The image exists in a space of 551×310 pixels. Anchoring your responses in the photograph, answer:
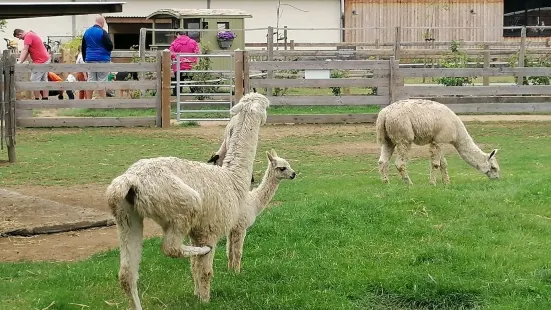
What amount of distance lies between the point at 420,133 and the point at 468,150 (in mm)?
793

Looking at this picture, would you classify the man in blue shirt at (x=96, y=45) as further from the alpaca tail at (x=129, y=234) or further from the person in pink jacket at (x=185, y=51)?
the alpaca tail at (x=129, y=234)

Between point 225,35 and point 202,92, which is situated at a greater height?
point 225,35

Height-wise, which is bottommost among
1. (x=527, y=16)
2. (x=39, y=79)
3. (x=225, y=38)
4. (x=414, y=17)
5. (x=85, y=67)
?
(x=39, y=79)

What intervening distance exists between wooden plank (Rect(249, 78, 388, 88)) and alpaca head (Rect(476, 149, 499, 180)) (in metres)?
7.96

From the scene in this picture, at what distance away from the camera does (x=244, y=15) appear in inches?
1085

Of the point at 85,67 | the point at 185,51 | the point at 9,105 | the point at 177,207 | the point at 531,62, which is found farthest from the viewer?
the point at 531,62

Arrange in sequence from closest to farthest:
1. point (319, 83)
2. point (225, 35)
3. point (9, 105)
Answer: point (9, 105) < point (319, 83) < point (225, 35)

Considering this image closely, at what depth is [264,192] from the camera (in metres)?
6.64

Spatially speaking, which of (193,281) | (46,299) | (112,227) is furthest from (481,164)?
(46,299)

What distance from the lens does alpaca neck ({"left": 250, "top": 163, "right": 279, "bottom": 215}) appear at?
656cm

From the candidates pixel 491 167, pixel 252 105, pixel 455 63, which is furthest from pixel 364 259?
pixel 455 63

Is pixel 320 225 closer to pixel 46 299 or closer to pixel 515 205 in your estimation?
pixel 515 205

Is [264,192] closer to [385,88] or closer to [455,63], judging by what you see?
[385,88]

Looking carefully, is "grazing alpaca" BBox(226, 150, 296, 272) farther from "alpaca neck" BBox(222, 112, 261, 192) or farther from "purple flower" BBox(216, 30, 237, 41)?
"purple flower" BBox(216, 30, 237, 41)
